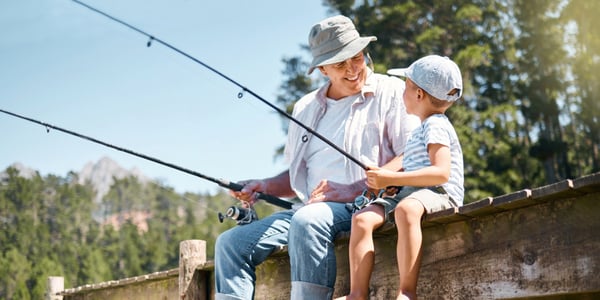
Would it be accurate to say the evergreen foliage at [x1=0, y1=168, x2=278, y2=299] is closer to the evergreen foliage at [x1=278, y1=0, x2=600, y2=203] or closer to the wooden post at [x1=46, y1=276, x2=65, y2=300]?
the evergreen foliage at [x1=278, y1=0, x2=600, y2=203]

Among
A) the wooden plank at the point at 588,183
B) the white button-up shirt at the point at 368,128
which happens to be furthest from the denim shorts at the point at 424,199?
the wooden plank at the point at 588,183

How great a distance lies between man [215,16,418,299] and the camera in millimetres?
3297

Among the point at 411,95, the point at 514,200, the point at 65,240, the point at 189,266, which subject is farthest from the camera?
the point at 65,240

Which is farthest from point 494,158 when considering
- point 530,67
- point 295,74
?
point 295,74

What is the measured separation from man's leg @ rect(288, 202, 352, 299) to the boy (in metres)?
0.19

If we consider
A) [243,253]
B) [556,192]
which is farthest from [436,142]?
[243,253]

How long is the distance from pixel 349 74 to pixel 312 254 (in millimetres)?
865

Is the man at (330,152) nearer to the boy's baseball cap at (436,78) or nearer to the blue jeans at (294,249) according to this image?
the blue jeans at (294,249)

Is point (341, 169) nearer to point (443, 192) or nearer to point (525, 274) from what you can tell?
point (443, 192)

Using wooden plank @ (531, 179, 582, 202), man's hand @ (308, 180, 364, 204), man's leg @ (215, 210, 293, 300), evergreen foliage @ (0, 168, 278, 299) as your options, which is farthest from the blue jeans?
evergreen foliage @ (0, 168, 278, 299)

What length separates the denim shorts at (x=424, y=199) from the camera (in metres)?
2.96

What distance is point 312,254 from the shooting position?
10.3ft

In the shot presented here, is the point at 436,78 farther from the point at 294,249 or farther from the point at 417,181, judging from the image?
the point at 294,249

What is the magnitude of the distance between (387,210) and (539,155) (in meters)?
18.7
